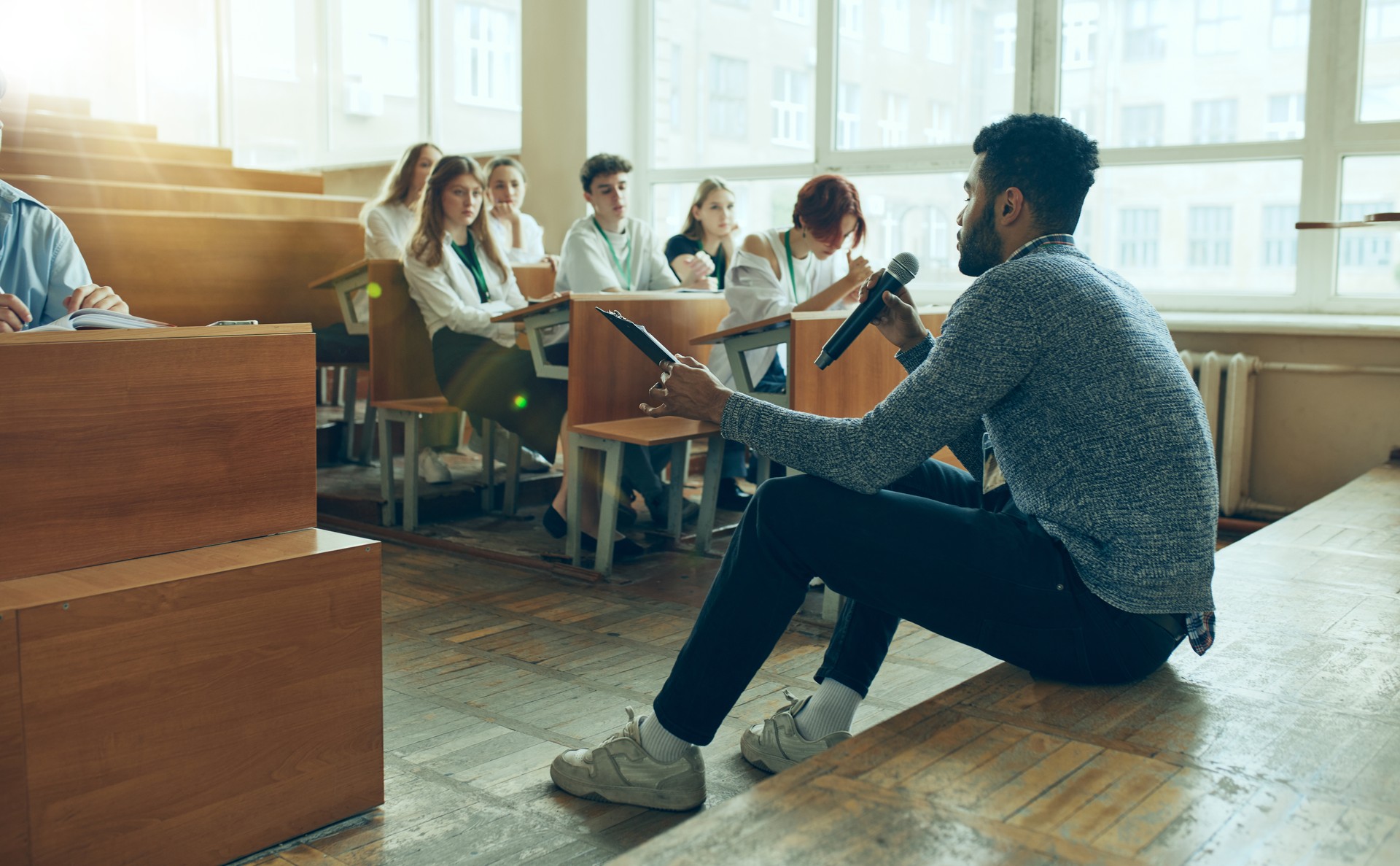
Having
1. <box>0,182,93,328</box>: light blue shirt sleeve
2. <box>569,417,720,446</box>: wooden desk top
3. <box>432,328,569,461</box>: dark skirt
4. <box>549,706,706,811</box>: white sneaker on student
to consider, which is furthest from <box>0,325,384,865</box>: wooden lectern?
<box>432,328,569,461</box>: dark skirt

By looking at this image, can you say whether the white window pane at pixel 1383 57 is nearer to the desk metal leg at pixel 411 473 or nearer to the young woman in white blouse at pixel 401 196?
the young woman in white blouse at pixel 401 196

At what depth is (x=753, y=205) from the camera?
6023mm

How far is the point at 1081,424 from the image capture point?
149cm

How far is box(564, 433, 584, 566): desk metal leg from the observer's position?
345 centimetres

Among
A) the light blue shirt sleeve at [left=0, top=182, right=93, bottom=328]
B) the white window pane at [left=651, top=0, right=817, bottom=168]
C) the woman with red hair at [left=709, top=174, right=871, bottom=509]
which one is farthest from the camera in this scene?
the white window pane at [left=651, top=0, right=817, bottom=168]

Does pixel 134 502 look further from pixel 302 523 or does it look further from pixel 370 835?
pixel 370 835

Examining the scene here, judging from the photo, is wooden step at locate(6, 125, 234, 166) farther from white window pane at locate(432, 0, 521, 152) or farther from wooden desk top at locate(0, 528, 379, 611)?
wooden desk top at locate(0, 528, 379, 611)

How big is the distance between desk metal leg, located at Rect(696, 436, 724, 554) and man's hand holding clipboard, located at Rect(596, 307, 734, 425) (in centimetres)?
195

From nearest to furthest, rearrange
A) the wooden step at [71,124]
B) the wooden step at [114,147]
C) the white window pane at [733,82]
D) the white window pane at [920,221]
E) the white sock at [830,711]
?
the white sock at [830,711] → the white window pane at [920,221] → the white window pane at [733,82] → the wooden step at [114,147] → the wooden step at [71,124]

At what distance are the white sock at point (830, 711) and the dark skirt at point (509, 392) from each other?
7.20ft

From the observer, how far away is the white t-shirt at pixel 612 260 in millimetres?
4340

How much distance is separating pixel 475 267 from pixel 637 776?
2.87m

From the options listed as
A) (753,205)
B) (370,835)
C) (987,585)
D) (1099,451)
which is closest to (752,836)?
(987,585)

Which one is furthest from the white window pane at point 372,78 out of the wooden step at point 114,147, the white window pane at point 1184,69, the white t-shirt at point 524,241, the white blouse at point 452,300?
the white window pane at point 1184,69
